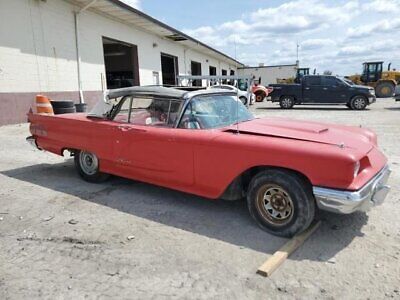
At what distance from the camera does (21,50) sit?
12.1m

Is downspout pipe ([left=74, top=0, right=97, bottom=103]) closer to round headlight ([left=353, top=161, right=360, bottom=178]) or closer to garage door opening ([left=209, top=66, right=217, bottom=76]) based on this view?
round headlight ([left=353, top=161, right=360, bottom=178])

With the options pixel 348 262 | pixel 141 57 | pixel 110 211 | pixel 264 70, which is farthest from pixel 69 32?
pixel 264 70

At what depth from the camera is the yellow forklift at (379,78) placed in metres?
30.5

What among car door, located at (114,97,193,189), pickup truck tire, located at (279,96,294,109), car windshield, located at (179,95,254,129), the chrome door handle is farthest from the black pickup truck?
the chrome door handle

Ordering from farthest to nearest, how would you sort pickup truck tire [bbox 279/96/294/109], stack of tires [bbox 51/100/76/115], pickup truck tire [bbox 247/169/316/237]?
pickup truck tire [bbox 279/96/294/109]
stack of tires [bbox 51/100/76/115]
pickup truck tire [bbox 247/169/316/237]

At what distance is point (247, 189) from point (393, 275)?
161 centimetres

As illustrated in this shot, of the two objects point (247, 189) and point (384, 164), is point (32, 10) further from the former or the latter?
point (384, 164)

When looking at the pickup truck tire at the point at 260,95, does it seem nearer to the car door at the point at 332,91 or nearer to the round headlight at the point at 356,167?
the car door at the point at 332,91

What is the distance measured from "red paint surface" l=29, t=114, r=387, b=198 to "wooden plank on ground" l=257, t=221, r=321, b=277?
1.94ft

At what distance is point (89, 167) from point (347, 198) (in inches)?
150

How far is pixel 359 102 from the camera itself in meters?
18.9

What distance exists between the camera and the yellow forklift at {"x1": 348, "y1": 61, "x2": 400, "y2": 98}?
30.5m

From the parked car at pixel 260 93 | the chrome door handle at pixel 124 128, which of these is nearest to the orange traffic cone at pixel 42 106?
the chrome door handle at pixel 124 128

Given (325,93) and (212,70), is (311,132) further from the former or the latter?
(212,70)
